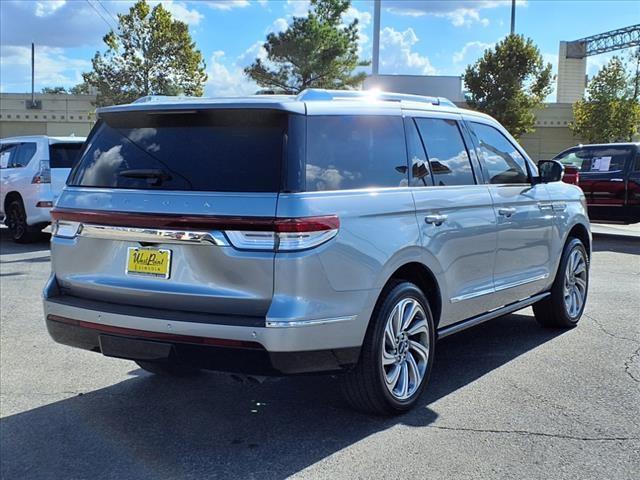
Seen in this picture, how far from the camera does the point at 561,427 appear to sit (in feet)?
13.5

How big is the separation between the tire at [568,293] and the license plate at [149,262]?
150 inches

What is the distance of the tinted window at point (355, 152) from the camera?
381 centimetres

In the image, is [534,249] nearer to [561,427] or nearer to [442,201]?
[442,201]

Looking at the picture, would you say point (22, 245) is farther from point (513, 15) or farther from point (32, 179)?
point (513, 15)

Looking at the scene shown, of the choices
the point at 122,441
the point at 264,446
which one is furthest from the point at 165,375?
the point at 264,446

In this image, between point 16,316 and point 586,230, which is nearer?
point 586,230

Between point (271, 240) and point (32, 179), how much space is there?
10006 millimetres

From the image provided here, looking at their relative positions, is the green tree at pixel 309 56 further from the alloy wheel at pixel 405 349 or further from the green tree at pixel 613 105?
the alloy wheel at pixel 405 349

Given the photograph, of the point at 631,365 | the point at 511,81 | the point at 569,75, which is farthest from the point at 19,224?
the point at 569,75

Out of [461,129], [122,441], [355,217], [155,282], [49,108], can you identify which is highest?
[49,108]

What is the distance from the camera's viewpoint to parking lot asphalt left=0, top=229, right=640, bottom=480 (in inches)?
144

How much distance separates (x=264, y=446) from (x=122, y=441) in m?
0.83

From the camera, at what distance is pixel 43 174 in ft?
40.0

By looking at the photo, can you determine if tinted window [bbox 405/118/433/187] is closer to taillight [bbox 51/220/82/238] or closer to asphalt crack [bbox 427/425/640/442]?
asphalt crack [bbox 427/425/640/442]
